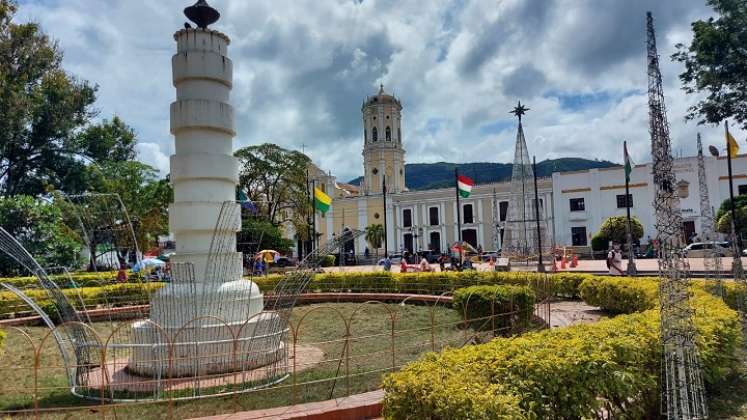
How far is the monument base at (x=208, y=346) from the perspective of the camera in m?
7.36

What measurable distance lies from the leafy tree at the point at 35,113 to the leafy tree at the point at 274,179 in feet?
40.4

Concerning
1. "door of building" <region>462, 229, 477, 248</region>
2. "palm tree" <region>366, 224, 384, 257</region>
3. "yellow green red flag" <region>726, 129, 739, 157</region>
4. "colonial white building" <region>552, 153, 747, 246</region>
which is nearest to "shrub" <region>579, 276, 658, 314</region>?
"yellow green red flag" <region>726, 129, 739, 157</region>

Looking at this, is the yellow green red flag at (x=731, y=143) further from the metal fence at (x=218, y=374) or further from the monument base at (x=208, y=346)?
the monument base at (x=208, y=346)

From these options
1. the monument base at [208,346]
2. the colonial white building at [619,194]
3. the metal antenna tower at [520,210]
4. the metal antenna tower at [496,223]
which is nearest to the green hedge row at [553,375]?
the monument base at [208,346]

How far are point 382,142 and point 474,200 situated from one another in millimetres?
11868

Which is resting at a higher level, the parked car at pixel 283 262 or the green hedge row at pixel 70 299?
the parked car at pixel 283 262

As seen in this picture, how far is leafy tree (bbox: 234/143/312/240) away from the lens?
1654 inches

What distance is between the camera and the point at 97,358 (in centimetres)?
759

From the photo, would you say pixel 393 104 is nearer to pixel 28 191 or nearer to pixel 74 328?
pixel 28 191

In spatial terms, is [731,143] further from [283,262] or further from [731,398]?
[283,262]

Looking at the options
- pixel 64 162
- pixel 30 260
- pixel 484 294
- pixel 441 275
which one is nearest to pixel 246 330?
pixel 30 260

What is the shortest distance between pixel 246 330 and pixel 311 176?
49071 mm

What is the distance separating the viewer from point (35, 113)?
29125 mm

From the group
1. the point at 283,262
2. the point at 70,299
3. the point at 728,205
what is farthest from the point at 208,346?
the point at 728,205
